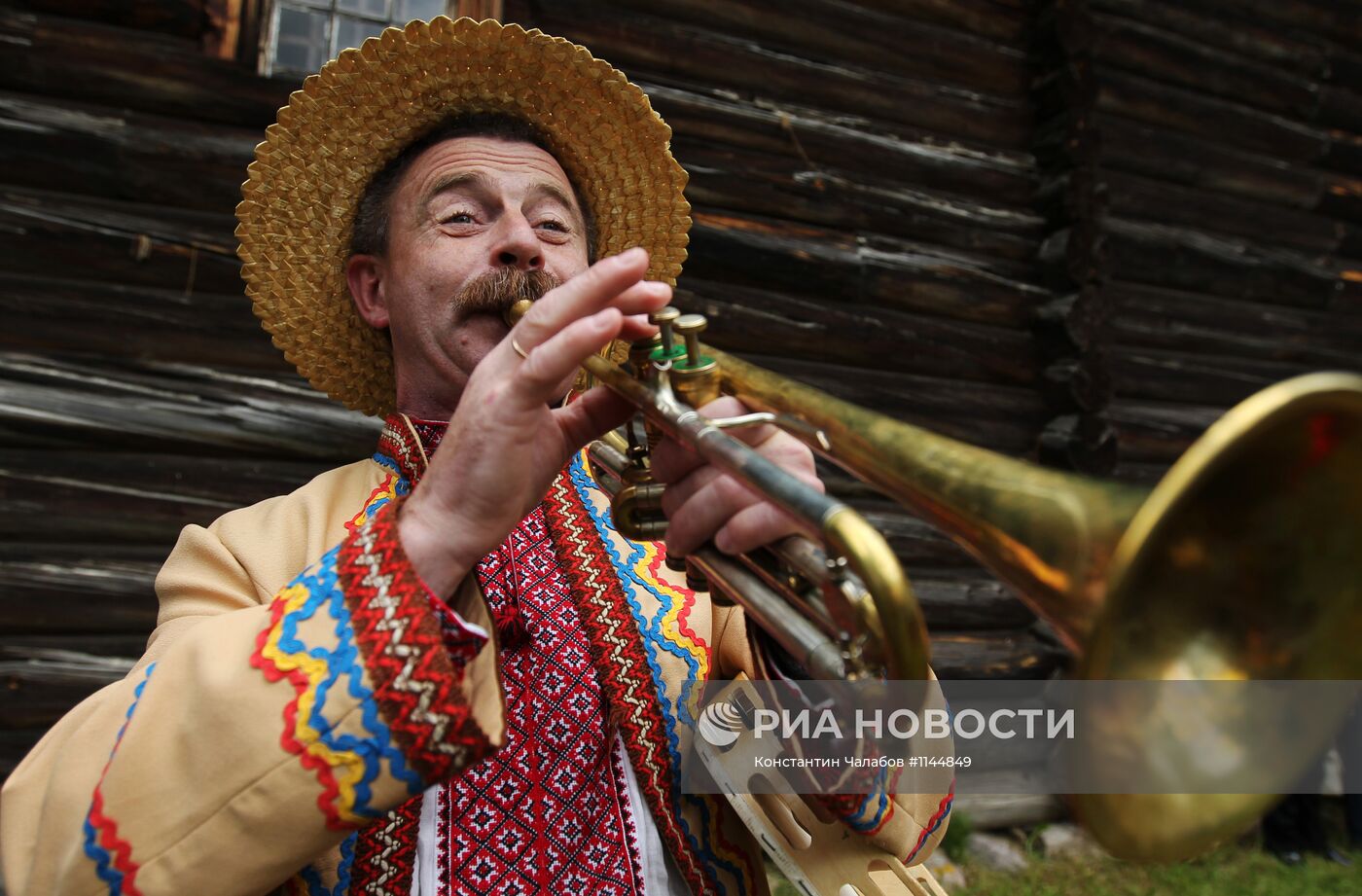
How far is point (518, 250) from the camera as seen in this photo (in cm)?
175

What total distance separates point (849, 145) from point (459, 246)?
266cm

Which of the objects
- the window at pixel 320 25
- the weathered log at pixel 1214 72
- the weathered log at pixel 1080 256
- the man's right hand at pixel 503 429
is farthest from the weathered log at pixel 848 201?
the man's right hand at pixel 503 429

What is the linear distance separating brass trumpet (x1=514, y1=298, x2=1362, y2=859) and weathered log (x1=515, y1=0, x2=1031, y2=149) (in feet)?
9.47

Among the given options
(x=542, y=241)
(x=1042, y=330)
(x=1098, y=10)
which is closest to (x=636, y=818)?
(x=542, y=241)

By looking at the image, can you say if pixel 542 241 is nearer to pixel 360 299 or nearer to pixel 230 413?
pixel 360 299

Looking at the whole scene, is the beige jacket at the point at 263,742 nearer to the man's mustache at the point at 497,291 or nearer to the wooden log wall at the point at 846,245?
the man's mustache at the point at 497,291

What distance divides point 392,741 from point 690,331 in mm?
660

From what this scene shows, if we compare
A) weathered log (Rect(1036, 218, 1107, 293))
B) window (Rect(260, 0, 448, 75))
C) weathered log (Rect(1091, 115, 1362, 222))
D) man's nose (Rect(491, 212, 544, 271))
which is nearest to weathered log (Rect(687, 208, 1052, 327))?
weathered log (Rect(1036, 218, 1107, 293))

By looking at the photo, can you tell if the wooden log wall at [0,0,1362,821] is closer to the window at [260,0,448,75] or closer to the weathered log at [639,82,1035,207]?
the weathered log at [639,82,1035,207]

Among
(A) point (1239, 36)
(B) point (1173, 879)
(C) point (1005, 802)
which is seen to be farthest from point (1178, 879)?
(A) point (1239, 36)

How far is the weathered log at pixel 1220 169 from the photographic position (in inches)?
187

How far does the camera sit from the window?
3.21m

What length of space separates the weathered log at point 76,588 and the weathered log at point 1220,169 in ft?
15.0

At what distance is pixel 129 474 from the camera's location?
9.49 ft
